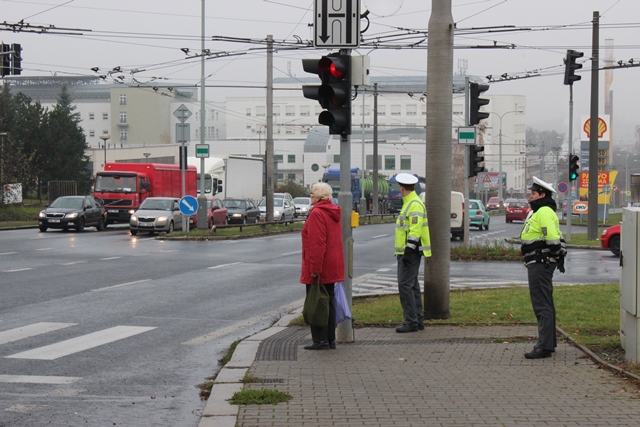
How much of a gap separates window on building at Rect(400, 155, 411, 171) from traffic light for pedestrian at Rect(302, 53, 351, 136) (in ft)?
343

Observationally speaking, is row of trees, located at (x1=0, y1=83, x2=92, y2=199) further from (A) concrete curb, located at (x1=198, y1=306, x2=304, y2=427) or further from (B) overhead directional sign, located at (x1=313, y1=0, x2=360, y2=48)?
(B) overhead directional sign, located at (x1=313, y1=0, x2=360, y2=48)

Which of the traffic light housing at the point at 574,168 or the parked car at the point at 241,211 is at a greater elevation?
the traffic light housing at the point at 574,168

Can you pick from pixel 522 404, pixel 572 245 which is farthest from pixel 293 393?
pixel 572 245

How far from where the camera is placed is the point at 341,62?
10.7 meters

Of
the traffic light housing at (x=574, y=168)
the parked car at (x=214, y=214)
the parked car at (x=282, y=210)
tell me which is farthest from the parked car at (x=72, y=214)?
the traffic light housing at (x=574, y=168)

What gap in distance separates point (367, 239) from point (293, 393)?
30.4 metres

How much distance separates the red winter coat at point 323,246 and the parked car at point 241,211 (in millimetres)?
39999

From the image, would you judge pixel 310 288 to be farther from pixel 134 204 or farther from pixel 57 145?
pixel 57 145

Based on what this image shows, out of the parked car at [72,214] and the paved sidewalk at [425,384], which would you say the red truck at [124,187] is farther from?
the paved sidewalk at [425,384]

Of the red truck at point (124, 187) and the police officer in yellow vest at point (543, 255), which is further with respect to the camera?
the red truck at point (124, 187)

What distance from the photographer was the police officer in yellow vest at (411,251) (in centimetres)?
1160

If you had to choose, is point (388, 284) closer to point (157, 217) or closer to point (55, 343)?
point (55, 343)

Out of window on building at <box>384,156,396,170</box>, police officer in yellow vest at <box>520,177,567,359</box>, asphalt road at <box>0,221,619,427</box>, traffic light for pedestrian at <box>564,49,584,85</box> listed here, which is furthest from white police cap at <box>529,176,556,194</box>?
window on building at <box>384,156,396,170</box>

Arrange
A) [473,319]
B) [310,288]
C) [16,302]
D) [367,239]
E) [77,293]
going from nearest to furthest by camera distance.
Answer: [310,288] → [473,319] → [16,302] → [77,293] → [367,239]
